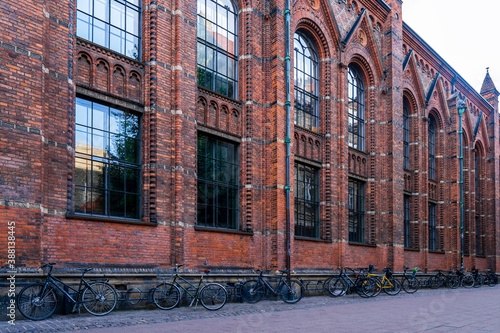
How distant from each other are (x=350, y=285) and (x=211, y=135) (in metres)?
6.67

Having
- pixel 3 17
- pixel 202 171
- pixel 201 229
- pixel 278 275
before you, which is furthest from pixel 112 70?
pixel 278 275

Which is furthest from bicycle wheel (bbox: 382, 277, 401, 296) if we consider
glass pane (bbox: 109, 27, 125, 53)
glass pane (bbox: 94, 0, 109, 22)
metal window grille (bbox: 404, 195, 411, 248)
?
glass pane (bbox: 94, 0, 109, 22)

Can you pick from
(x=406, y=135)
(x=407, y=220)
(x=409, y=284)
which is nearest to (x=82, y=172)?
(x=409, y=284)

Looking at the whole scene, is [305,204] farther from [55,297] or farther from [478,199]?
[478,199]

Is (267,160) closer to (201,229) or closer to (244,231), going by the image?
(244,231)

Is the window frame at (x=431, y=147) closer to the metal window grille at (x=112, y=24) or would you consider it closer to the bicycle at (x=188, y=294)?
the bicycle at (x=188, y=294)

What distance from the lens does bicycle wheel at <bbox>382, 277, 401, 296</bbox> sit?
678 inches

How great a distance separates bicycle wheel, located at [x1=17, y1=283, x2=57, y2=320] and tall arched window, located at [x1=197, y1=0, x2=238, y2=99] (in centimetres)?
732

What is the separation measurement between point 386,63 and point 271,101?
8.64m

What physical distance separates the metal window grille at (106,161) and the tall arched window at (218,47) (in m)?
3.00

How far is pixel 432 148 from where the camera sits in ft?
90.6

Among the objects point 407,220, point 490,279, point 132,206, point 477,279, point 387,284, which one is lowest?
point 490,279

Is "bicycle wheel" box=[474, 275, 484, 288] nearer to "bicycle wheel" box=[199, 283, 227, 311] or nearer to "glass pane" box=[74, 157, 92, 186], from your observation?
"bicycle wheel" box=[199, 283, 227, 311]

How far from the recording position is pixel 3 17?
374 inches
